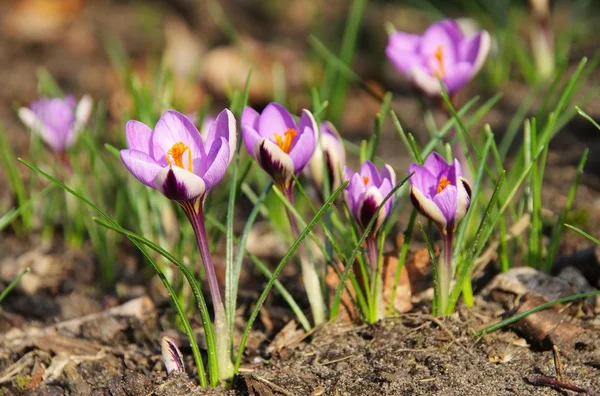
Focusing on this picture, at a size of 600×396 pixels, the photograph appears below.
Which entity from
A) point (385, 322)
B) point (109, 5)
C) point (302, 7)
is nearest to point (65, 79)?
point (109, 5)

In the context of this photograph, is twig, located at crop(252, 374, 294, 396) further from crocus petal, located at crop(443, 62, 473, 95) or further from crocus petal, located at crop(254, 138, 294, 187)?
Result: crocus petal, located at crop(443, 62, 473, 95)

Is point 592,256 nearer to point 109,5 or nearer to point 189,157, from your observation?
point 189,157

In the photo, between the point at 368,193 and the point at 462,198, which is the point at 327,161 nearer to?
the point at 368,193

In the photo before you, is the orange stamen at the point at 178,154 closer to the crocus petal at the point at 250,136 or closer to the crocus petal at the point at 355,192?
the crocus petal at the point at 250,136

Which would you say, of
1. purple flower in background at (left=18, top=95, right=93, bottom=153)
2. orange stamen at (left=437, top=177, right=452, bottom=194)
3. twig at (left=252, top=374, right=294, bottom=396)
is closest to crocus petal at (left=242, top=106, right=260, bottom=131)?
orange stamen at (left=437, top=177, right=452, bottom=194)

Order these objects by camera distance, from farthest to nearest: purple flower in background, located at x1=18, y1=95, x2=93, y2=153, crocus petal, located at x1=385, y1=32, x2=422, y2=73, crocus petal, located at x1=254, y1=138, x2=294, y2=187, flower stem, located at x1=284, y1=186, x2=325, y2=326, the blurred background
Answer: the blurred background
purple flower in background, located at x1=18, y1=95, x2=93, y2=153
crocus petal, located at x1=385, y1=32, x2=422, y2=73
flower stem, located at x1=284, y1=186, x2=325, y2=326
crocus petal, located at x1=254, y1=138, x2=294, y2=187

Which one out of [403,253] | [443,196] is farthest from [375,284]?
[443,196]

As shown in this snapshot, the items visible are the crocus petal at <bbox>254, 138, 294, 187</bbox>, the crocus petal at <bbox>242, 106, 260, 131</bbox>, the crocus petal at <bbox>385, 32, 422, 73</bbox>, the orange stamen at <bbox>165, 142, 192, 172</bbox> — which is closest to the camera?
the orange stamen at <bbox>165, 142, 192, 172</bbox>
